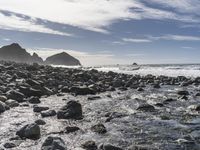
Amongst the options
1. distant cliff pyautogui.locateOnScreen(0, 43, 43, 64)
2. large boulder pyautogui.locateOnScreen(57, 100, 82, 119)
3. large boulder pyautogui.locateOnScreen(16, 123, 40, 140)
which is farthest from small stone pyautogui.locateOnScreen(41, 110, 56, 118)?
distant cliff pyautogui.locateOnScreen(0, 43, 43, 64)

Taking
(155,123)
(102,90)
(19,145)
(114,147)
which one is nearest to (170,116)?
(155,123)

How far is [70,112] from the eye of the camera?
1425cm

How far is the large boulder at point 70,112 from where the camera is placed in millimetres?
13952

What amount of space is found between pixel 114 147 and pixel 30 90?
39.1 feet

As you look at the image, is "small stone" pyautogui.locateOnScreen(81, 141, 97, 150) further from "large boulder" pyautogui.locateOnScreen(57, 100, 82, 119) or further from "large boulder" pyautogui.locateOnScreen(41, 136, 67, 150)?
"large boulder" pyautogui.locateOnScreen(57, 100, 82, 119)

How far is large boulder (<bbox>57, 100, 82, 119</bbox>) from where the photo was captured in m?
14.0

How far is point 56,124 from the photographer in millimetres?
12633

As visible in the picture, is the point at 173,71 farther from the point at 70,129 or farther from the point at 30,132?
the point at 30,132

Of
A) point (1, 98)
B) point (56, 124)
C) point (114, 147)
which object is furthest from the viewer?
point (1, 98)

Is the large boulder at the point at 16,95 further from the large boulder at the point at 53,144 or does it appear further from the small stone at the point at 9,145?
the large boulder at the point at 53,144

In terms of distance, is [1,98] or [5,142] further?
[1,98]

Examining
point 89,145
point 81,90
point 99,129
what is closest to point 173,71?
point 81,90

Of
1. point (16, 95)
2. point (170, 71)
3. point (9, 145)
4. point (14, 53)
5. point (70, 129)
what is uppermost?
point (14, 53)

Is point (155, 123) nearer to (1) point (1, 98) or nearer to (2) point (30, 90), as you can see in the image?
(1) point (1, 98)
